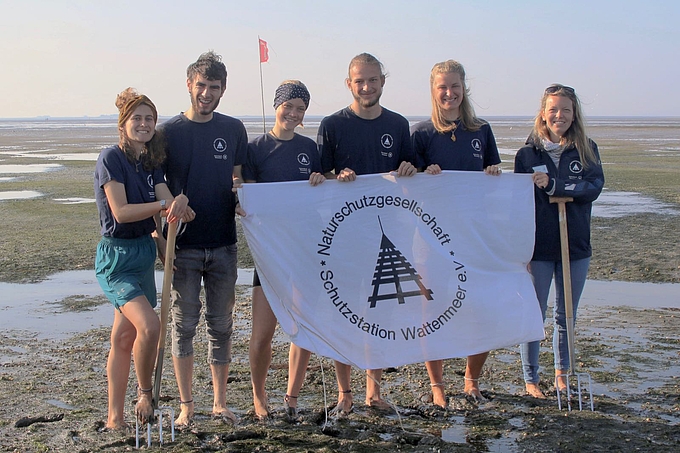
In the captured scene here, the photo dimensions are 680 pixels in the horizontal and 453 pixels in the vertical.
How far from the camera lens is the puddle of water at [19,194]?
789 inches

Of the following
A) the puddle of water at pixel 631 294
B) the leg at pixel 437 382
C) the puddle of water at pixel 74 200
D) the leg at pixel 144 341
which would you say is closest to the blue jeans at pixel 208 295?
the leg at pixel 144 341

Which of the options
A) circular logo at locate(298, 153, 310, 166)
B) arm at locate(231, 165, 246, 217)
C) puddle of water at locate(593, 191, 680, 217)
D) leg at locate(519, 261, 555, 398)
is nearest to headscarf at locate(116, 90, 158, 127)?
arm at locate(231, 165, 246, 217)

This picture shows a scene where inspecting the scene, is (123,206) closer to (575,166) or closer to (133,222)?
(133,222)

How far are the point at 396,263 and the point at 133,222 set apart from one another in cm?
196

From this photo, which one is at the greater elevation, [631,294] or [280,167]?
[280,167]

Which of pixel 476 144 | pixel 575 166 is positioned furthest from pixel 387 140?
pixel 575 166

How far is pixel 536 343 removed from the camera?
246 inches

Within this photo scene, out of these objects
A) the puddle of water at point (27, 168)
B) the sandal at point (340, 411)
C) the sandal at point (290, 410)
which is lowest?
the sandal at point (340, 411)

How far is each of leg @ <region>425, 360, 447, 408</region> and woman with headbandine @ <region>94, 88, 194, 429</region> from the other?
7.13ft

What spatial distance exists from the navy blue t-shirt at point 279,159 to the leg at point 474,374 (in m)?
2.02

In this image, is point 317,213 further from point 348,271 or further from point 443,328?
point 443,328

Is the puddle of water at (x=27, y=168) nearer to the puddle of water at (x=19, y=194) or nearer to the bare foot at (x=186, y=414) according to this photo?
the puddle of water at (x=19, y=194)

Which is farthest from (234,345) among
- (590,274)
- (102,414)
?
(590,274)

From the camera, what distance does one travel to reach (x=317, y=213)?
5.70 metres
